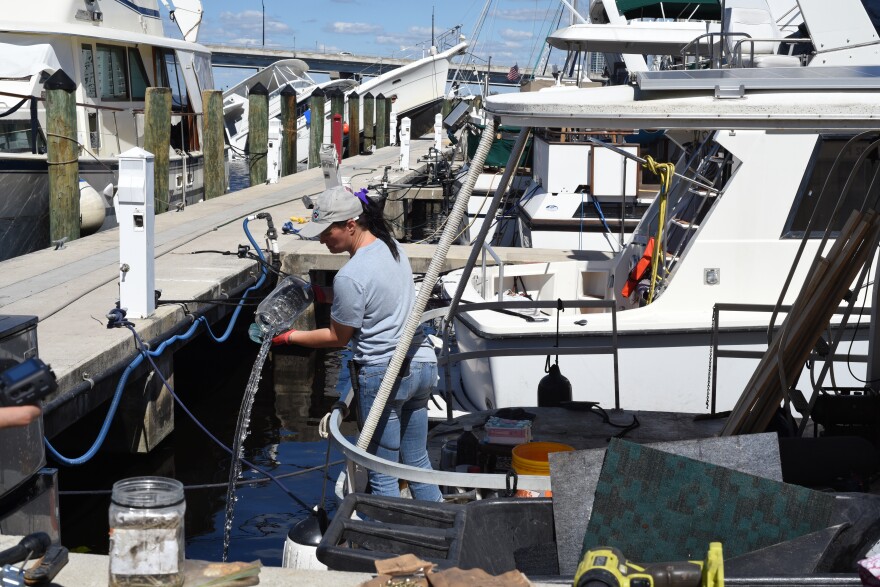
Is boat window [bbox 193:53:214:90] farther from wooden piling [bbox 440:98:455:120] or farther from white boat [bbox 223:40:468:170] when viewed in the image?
wooden piling [bbox 440:98:455:120]

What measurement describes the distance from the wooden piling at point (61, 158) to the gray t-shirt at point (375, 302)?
8.59m

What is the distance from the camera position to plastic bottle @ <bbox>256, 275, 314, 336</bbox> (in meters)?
5.12

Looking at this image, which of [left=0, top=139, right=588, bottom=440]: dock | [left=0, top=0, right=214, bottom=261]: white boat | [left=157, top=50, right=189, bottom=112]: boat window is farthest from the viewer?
[left=157, top=50, right=189, bottom=112]: boat window

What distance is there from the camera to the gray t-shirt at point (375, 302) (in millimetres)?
4598

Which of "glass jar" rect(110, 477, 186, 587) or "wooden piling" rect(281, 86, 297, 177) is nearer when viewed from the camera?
"glass jar" rect(110, 477, 186, 587)

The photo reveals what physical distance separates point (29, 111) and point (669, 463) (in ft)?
46.6

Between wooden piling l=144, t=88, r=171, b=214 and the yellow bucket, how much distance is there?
11064 mm

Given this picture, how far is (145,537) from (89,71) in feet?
51.2

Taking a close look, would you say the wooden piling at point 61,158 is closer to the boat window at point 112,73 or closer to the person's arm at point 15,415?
the boat window at point 112,73

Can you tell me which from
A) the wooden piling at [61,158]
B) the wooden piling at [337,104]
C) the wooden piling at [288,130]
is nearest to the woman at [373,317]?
the wooden piling at [61,158]

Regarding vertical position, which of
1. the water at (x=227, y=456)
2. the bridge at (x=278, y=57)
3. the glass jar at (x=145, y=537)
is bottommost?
the water at (x=227, y=456)

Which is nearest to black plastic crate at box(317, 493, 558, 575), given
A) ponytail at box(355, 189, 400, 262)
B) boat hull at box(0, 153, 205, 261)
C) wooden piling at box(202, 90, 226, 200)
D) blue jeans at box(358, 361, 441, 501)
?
blue jeans at box(358, 361, 441, 501)

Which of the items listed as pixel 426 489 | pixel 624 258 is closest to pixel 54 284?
pixel 624 258

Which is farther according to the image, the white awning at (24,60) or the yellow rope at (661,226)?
the white awning at (24,60)
